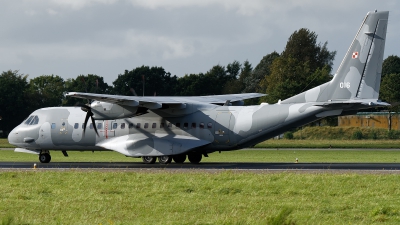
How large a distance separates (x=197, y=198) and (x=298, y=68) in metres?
89.2

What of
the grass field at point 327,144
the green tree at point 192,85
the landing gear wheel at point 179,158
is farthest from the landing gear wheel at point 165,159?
the green tree at point 192,85

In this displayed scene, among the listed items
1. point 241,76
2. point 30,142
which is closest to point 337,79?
point 30,142

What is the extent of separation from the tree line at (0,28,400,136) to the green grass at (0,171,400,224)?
45.9m

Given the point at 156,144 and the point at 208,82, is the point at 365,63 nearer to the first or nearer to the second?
the point at 156,144

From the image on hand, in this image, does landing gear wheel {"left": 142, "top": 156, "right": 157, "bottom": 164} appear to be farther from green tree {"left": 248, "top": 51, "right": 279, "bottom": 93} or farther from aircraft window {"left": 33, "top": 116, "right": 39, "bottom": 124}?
green tree {"left": 248, "top": 51, "right": 279, "bottom": 93}

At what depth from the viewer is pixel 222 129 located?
3641 cm

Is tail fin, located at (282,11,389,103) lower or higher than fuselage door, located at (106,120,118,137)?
higher

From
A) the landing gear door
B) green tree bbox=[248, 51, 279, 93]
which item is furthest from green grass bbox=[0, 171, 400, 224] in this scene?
green tree bbox=[248, 51, 279, 93]

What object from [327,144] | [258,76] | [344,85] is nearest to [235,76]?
[258,76]

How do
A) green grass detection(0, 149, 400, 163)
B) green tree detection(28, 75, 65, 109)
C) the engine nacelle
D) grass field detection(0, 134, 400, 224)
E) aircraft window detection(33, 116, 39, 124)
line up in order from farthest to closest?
green tree detection(28, 75, 65, 109) → green grass detection(0, 149, 400, 163) → aircraft window detection(33, 116, 39, 124) → the engine nacelle → grass field detection(0, 134, 400, 224)

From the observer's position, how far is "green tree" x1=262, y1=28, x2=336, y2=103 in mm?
91750

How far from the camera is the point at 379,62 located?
111 feet

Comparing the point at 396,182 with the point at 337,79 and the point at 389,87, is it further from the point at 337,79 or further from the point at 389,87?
the point at 389,87

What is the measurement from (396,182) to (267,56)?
122 m
